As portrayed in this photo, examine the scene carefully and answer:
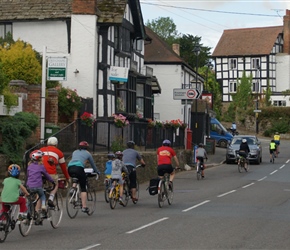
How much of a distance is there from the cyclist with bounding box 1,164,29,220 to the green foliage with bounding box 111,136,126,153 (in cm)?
1581

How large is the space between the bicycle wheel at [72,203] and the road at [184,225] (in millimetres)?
152

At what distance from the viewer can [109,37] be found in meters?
40.2

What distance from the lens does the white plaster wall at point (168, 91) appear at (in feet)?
206

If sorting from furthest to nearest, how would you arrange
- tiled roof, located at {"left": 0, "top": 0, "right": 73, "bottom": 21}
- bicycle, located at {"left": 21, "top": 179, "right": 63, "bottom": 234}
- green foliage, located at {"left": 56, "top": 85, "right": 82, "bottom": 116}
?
tiled roof, located at {"left": 0, "top": 0, "right": 73, "bottom": 21}, green foliage, located at {"left": 56, "top": 85, "right": 82, "bottom": 116}, bicycle, located at {"left": 21, "top": 179, "right": 63, "bottom": 234}

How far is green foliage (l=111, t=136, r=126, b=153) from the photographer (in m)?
29.8

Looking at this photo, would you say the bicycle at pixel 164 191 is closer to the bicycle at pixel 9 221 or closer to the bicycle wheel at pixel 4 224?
the bicycle at pixel 9 221

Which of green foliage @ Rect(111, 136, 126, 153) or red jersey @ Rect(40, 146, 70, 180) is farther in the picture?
green foliage @ Rect(111, 136, 126, 153)

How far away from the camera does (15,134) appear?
23688mm

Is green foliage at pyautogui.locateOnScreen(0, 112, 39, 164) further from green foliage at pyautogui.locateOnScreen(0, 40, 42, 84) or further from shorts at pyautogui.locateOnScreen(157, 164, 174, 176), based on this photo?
green foliage at pyautogui.locateOnScreen(0, 40, 42, 84)

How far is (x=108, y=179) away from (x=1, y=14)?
22.2 metres

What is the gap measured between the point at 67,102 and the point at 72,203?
1531cm

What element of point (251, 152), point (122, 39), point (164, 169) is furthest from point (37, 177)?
point (251, 152)

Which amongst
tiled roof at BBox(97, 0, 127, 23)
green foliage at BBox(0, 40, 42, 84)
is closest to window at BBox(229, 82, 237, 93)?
tiled roof at BBox(97, 0, 127, 23)

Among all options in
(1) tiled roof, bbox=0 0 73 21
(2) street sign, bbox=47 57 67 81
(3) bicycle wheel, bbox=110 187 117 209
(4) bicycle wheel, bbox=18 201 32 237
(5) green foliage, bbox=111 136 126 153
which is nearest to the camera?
(4) bicycle wheel, bbox=18 201 32 237
